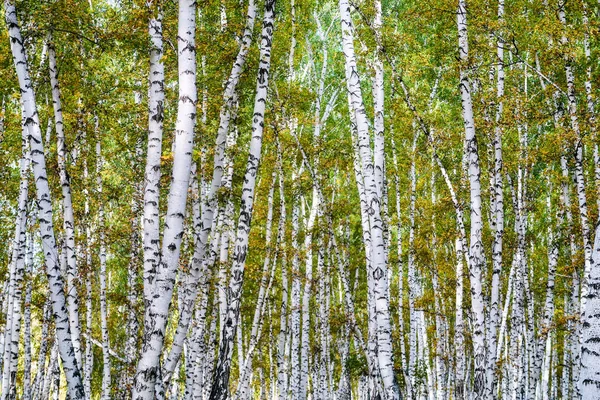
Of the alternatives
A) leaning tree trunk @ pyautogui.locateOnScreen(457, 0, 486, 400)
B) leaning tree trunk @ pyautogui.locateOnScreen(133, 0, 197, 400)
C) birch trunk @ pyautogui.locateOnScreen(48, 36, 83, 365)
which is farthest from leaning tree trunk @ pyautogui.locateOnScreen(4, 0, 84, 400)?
leaning tree trunk @ pyautogui.locateOnScreen(457, 0, 486, 400)

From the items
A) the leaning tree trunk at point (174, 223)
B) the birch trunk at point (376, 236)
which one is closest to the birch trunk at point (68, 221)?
the leaning tree trunk at point (174, 223)

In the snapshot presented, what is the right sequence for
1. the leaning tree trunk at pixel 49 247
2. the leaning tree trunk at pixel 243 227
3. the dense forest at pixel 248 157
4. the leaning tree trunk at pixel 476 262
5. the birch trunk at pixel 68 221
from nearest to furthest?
the leaning tree trunk at pixel 49 247
the dense forest at pixel 248 157
the leaning tree trunk at pixel 243 227
the birch trunk at pixel 68 221
the leaning tree trunk at pixel 476 262

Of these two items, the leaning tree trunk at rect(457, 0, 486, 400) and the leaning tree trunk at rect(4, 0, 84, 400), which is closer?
the leaning tree trunk at rect(4, 0, 84, 400)

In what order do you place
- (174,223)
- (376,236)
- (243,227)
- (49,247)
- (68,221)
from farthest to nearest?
(68,221) < (243,227) < (376,236) < (49,247) < (174,223)

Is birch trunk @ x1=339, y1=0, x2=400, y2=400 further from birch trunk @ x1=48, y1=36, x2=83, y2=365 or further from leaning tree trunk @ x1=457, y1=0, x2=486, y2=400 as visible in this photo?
birch trunk @ x1=48, y1=36, x2=83, y2=365

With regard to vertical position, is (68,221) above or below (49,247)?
above

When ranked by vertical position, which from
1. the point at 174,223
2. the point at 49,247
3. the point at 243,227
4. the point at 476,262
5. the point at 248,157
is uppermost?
the point at 248,157

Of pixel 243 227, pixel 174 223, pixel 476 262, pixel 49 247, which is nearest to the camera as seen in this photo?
pixel 174 223

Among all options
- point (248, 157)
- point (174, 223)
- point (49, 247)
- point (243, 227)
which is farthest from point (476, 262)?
point (49, 247)

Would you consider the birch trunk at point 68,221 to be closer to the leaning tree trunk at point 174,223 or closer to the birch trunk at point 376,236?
the leaning tree trunk at point 174,223

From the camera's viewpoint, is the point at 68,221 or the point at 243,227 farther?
the point at 68,221

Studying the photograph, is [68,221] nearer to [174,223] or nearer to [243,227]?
[243,227]

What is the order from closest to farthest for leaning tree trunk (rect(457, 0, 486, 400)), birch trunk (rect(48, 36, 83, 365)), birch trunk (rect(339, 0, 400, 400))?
birch trunk (rect(339, 0, 400, 400)) → birch trunk (rect(48, 36, 83, 365)) → leaning tree trunk (rect(457, 0, 486, 400))

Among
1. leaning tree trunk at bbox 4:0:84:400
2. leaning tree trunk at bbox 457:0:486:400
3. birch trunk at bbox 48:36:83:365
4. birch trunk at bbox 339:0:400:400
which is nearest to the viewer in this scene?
leaning tree trunk at bbox 4:0:84:400
